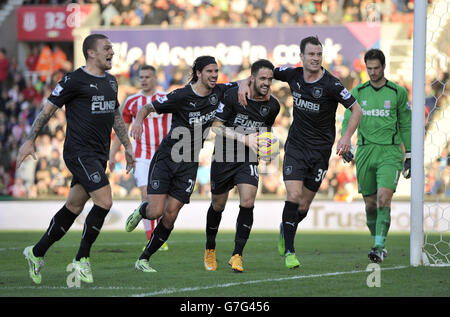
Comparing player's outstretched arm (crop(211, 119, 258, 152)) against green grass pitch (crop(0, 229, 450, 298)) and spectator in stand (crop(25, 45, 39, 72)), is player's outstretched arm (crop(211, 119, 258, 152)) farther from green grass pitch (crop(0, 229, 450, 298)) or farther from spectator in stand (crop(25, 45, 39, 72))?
spectator in stand (crop(25, 45, 39, 72))

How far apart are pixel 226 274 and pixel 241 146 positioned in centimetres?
145

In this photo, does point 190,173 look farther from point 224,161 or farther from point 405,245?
point 405,245

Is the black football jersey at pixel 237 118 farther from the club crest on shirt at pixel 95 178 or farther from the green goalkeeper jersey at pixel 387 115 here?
the club crest on shirt at pixel 95 178

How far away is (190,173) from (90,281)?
174 centimetres

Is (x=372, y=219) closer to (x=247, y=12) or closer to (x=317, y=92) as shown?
(x=317, y=92)

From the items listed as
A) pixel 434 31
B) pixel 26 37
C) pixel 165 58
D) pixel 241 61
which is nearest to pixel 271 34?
pixel 241 61

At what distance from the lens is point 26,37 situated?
2294 cm

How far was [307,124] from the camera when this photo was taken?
29.5ft

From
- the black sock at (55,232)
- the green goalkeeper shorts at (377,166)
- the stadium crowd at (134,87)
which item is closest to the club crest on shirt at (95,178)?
the black sock at (55,232)

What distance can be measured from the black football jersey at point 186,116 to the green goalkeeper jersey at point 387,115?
214 centimetres

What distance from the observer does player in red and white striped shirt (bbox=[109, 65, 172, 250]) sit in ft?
37.5

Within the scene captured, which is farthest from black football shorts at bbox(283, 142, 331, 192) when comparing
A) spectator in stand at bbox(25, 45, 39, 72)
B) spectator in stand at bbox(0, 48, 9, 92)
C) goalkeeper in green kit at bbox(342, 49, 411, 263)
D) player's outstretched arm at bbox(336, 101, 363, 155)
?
spectator in stand at bbox(0, 48, 9, 92)

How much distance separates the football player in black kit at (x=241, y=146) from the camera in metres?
8.50

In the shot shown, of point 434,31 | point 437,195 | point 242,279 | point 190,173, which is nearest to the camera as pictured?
point 242,279
